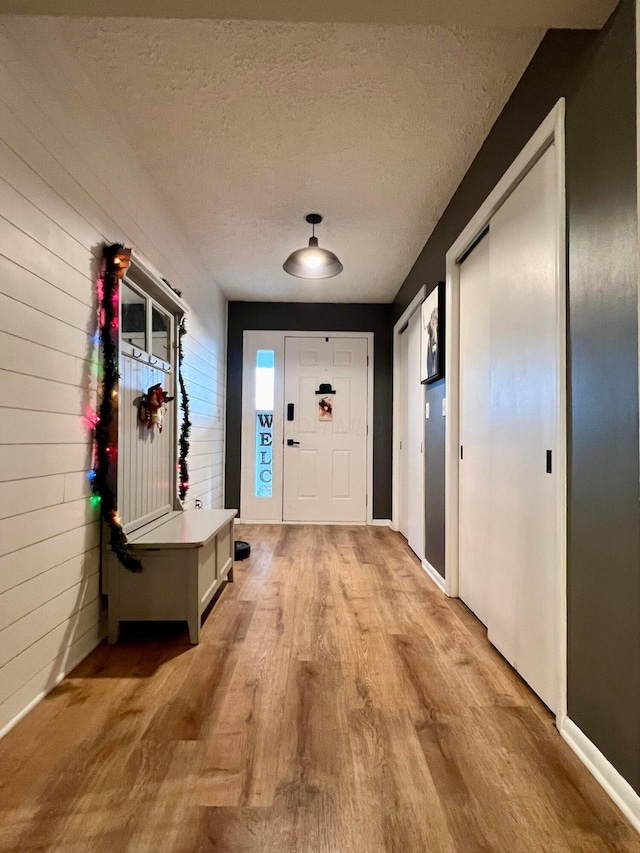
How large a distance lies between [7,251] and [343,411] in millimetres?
4158

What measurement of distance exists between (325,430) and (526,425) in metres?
3.64

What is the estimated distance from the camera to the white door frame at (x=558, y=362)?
1.58 m

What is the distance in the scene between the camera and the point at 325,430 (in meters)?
5.46

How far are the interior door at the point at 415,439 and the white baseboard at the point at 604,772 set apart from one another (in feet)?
7.25

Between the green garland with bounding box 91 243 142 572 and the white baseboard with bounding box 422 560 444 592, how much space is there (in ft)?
6.24

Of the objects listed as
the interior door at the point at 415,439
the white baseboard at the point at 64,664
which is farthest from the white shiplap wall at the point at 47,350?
the interior door at the point at 415,439

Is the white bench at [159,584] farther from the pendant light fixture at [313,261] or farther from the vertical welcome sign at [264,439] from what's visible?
the vertical welcome sign at [264,439]

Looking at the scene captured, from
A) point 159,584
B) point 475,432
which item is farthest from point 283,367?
point 159,584

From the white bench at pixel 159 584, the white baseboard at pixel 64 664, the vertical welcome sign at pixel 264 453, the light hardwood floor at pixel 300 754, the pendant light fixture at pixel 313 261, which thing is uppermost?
the pendant light fixture at pixel 313 261

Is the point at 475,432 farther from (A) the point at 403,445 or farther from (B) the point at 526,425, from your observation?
(A) the point at 403,445

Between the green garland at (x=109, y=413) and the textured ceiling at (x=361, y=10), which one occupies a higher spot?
the textured ceiling at (x=361, y=10)

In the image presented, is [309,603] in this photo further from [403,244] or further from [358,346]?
[358,346]

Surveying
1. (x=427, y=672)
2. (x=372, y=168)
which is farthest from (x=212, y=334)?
(x=427, y=672)

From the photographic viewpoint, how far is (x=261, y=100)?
7.09 feet
